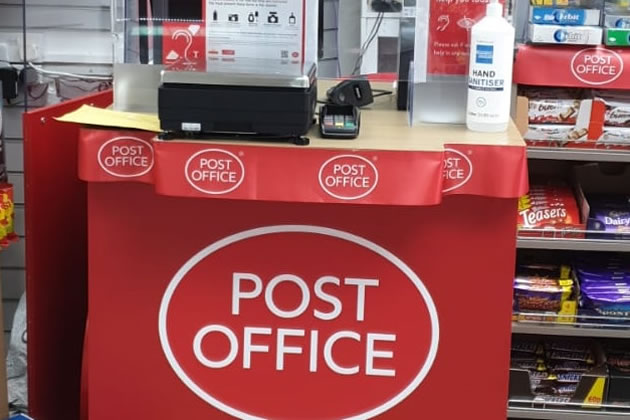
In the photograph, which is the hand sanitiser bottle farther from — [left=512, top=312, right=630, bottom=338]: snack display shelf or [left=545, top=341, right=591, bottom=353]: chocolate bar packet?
[left=545, top=341, right=591, bottom=353]: chocolate bar packet

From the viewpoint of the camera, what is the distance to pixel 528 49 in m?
2.57

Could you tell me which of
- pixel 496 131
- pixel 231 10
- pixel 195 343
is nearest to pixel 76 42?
pixel 231 10

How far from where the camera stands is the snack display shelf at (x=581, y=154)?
2631 millimetres

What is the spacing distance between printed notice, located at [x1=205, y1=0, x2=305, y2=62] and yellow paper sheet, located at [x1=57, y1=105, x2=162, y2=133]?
23 centimetres

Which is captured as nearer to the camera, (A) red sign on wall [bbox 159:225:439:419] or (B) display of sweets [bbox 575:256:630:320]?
(A) red sign on wall [bbox 159:225:439:419]

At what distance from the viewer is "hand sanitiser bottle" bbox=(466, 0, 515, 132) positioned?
6.29 ft

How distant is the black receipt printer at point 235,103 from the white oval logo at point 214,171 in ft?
0.19

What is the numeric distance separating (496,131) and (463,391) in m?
0.54

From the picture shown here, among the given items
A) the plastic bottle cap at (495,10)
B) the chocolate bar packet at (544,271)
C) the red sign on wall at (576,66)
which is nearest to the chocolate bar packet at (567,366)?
the chocolate bar packet at (544,271)

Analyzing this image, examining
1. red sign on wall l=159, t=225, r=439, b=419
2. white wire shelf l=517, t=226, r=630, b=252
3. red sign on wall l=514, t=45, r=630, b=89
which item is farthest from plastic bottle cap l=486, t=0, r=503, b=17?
white wire shelf l=517, t=226, r=630, b=252

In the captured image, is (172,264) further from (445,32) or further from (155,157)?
(445,32)

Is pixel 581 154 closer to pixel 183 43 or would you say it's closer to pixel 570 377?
pixel 570 377

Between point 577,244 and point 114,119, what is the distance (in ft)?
4.48

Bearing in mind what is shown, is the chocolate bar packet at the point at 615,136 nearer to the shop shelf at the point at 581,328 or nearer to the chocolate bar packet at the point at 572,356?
the shop shelf at the point at 581,328
